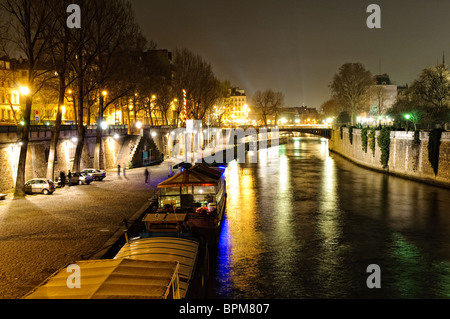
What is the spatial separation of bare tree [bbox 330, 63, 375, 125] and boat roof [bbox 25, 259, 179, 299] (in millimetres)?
73231

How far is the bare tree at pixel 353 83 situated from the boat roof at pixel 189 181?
61.4 metres

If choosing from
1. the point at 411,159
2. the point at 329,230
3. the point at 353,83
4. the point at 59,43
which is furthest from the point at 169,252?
the point at 353,83

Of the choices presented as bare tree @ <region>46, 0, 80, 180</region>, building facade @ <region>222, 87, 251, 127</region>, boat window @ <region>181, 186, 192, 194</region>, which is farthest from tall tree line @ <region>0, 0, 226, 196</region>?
building facade @ <region>222, 87, 251, 127</region>

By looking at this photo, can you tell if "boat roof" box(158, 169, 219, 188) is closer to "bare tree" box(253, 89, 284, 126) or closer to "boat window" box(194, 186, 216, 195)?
"boat window" box(194, 186, 216, 195)

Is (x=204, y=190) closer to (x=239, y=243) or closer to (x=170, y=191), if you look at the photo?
(x=170, y=191)

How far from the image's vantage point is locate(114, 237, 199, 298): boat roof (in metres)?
11.8

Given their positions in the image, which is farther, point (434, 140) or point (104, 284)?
point (434, 140)

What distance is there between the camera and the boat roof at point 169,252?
11.8 meters

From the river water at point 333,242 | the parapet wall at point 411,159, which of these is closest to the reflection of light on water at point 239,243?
the river water at point 333,242

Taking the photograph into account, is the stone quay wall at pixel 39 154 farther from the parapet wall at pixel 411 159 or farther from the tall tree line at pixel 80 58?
the parapet wall at pixel 411 159
